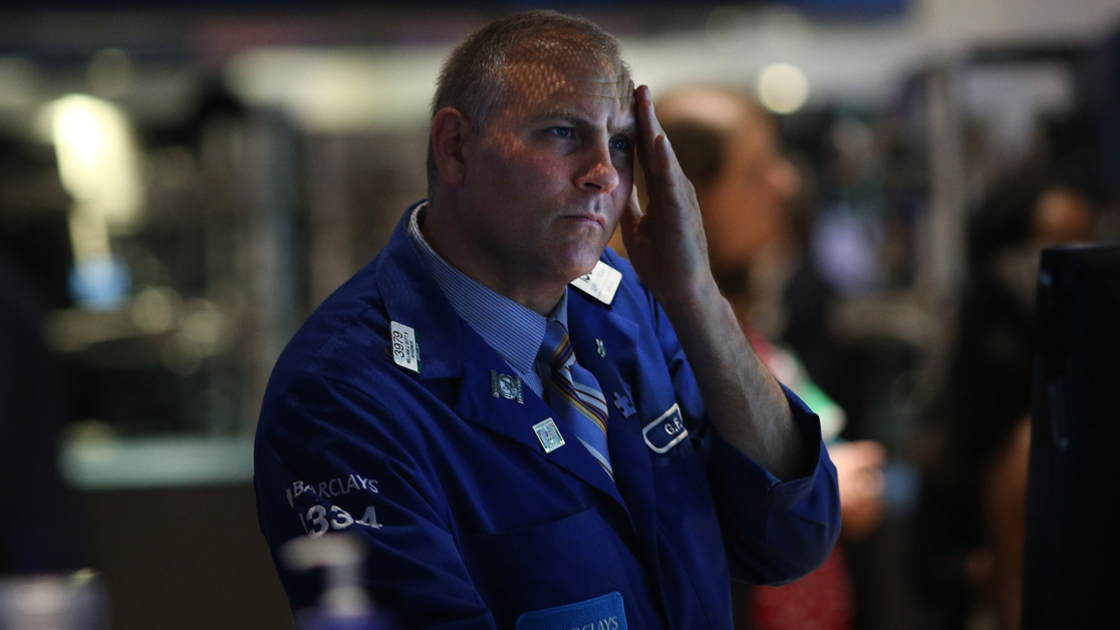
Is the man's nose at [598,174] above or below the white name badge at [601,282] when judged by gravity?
above

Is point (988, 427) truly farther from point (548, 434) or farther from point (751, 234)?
point (548, 434)

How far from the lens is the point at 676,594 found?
115 centimetres

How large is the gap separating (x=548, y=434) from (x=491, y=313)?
0.15m

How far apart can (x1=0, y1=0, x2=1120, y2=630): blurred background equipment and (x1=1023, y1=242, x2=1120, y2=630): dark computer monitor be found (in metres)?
2.53

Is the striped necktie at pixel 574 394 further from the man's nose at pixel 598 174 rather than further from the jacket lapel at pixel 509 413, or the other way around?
the man's nose at pixel 598 174

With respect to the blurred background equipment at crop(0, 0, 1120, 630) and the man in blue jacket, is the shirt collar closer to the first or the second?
the man in blue jacket

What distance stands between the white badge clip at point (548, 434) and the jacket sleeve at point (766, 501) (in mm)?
230

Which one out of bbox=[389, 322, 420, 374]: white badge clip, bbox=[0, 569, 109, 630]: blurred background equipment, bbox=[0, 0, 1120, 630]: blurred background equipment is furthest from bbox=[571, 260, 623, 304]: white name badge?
bbox=[0, 0, 1120, 630]: blurred background equipment

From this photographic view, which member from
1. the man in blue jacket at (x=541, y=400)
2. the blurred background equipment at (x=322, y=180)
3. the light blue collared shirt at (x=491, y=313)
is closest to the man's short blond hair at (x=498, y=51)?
the man in blue jacket at (x=541, y=400)

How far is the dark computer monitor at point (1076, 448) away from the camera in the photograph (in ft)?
3.27

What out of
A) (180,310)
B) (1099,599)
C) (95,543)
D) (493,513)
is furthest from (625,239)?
(180,310)

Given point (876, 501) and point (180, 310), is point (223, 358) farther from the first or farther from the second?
point (876, 501)

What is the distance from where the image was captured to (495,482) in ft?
3.49

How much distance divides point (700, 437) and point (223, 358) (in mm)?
4027
